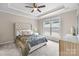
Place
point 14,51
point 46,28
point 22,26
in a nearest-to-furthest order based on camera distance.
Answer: point 14,51, point 22,26, point 46,28

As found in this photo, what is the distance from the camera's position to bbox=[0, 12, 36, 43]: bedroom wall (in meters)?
1.30

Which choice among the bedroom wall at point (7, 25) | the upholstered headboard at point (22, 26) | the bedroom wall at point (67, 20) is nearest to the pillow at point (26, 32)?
the upholstered headboard at point (22, 26)

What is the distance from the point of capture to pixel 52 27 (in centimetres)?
153

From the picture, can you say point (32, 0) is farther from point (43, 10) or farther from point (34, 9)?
point (43, 10)

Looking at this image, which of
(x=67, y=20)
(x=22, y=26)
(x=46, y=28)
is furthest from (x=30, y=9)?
(x=67, y=20)

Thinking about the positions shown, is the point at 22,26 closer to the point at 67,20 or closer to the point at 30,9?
the point at 30,9

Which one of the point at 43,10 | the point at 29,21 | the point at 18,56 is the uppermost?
the point at 43,10

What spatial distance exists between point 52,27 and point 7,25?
90cm

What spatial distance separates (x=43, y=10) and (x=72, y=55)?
3.17ft

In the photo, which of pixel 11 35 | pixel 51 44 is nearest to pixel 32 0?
pixel 11 35

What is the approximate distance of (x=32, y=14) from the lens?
4.66ft

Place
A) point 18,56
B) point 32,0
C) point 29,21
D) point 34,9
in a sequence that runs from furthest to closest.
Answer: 1. point 29,21
2. point 34,9
3. point 18,56
4. point 32,0

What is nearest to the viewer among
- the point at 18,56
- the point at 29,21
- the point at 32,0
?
the point at 32,0

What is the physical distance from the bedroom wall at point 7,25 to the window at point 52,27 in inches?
16.7
